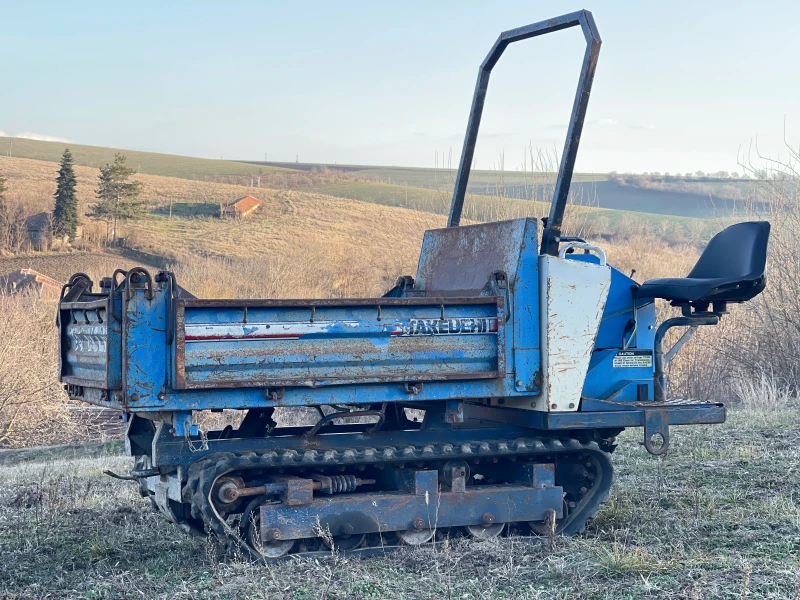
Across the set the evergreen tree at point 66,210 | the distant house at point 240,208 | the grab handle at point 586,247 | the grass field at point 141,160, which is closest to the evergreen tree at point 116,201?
the evergreen tree at point 66,210

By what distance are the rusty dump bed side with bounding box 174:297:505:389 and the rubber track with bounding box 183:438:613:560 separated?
0.51m

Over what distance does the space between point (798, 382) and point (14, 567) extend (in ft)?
41.7

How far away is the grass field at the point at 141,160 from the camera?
284 ft

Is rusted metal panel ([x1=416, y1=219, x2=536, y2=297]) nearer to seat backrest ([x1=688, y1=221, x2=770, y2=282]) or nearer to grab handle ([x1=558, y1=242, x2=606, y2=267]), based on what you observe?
grab handle ([x1=558, y1=242, x2=606, y2=267])

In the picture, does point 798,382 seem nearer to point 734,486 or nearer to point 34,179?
point 734,486

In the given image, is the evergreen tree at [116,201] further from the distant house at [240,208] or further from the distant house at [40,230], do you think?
the distant house at [240,208]

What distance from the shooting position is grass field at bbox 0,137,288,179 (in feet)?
284

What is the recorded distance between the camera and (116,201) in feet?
189

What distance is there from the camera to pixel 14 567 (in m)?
5.88

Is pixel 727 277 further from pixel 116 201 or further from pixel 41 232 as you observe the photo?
pixel 116 201

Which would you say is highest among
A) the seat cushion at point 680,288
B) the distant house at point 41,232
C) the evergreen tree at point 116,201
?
the evergreen tree at point 116,201

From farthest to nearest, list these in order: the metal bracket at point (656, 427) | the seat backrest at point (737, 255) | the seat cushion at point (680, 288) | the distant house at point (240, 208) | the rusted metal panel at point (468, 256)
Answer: the distant house at point (240, 208) < the seat backrest at point (737, 255) < the seat cushion at point (680, 288) < the metal bracket at point (656, 427) < the rusted metal panel at point (468, 256)

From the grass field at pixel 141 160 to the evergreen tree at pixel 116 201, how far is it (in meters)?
25.0

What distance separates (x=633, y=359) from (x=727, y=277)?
2.87 feet
